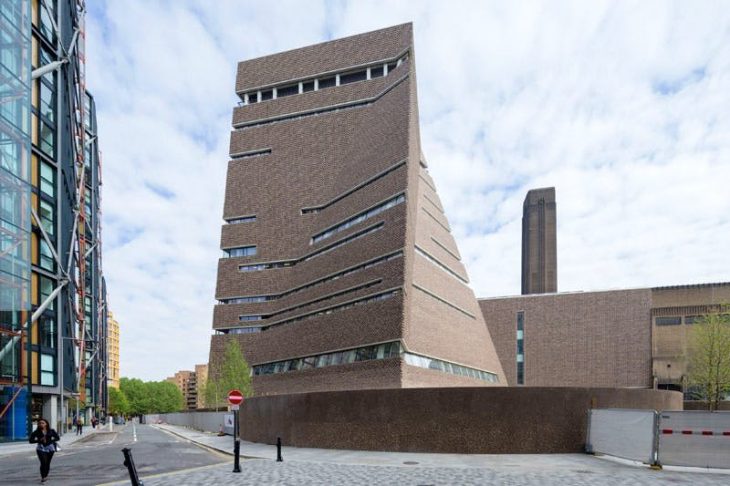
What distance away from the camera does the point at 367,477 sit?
15000mm

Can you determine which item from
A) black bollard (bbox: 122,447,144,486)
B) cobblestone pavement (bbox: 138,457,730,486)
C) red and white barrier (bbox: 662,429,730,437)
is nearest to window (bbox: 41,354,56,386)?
cobblestone pavement (bbox: 138,457,730,486)

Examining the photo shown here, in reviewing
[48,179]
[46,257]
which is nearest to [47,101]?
[48,179]

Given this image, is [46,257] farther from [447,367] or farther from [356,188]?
[447,367]

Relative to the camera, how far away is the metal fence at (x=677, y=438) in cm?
1630

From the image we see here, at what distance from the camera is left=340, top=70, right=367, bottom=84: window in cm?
6450

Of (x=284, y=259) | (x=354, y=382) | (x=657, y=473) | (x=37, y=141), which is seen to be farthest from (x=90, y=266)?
(x=657, y=473)

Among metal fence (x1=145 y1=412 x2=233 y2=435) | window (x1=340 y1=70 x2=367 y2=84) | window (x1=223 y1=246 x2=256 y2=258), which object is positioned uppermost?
window (x1=340 y1=70 x2=367 y2=84)

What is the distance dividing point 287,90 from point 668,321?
51554 mm

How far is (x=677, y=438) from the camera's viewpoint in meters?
16.7

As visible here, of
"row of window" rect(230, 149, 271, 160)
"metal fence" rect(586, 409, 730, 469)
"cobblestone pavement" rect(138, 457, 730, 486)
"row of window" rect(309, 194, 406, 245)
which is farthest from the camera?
"row of window" rect(230, 149, 271, 160)

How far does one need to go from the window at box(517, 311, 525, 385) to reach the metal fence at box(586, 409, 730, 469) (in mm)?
44147

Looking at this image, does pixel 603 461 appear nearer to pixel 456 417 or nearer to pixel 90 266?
pixel 456 417

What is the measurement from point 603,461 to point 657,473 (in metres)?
2.63

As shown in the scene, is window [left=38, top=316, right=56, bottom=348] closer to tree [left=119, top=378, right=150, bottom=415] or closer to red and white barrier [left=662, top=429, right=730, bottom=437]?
red and white barrier [left=662, top=429, right=730, bottom=437]
